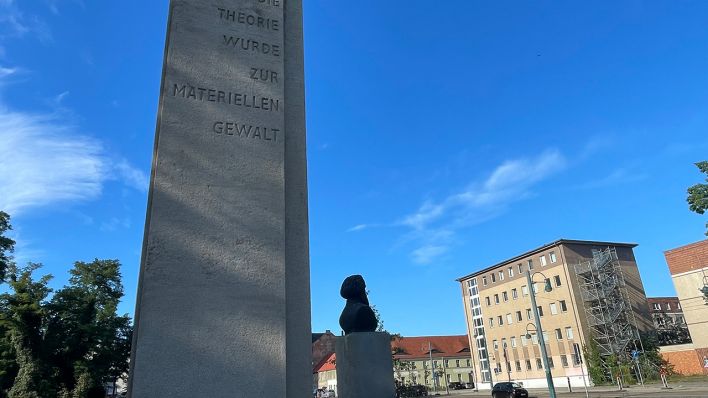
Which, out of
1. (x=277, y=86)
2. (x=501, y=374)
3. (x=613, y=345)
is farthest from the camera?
(x=501, y=374)

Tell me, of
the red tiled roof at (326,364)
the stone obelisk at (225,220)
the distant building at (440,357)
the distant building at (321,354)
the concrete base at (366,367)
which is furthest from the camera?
the distant building at (321,354)

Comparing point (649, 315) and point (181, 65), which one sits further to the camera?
point (649, 315)

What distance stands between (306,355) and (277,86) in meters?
3.68

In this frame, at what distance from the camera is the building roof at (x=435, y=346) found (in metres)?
88.0

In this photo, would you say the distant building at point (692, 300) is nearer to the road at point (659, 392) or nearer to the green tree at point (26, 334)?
the road at point (659, 392)

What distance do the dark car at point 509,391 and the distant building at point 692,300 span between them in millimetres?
19747

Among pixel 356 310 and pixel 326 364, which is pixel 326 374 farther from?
pixel 356 310

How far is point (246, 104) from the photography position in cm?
617

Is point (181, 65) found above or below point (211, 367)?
above

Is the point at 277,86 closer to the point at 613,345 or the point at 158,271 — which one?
the point at 158,271

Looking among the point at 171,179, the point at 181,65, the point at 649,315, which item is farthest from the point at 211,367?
the point at 649,315

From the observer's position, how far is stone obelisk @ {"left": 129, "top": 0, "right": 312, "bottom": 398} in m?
4.91

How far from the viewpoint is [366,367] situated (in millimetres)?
6020

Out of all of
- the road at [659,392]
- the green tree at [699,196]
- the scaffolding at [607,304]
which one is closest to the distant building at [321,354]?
the scaffolding at [607,304]
